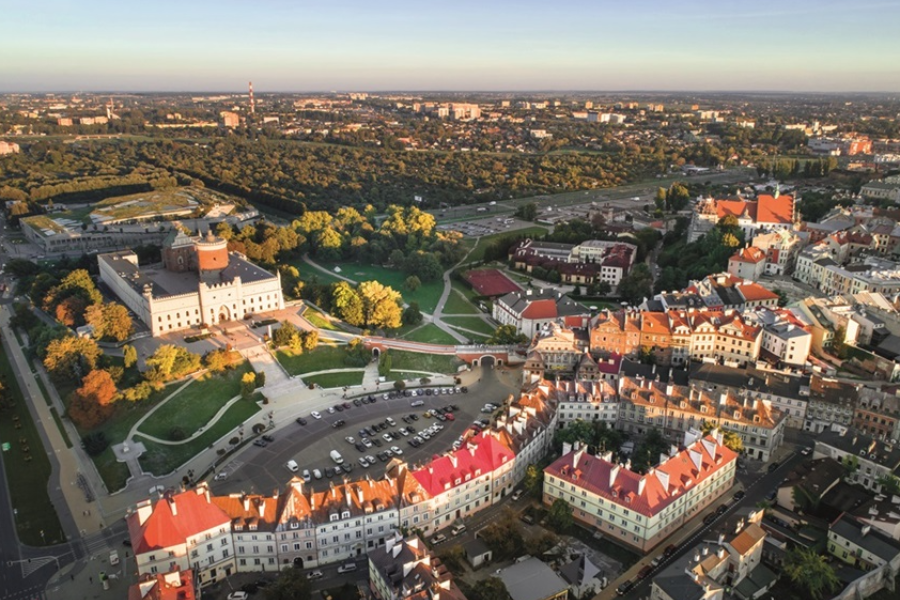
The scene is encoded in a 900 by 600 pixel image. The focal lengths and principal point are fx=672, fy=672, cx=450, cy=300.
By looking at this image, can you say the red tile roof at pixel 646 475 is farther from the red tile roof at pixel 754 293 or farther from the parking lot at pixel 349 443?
the red tile roof at pixel 754 293

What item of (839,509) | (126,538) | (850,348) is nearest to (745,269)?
(850,348)

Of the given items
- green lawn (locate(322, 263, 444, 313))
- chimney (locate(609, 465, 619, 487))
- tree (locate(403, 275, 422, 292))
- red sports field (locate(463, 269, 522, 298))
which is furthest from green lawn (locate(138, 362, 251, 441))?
red sports field (locate(463, 269, 522, 298))

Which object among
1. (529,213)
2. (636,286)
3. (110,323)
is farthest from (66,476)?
(529,213)

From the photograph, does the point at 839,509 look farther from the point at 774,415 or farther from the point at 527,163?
the point at 527,163

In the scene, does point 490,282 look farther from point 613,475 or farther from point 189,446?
point 613,475

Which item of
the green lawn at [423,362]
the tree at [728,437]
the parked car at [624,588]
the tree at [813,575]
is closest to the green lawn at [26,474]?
the green lawn at [423,362]

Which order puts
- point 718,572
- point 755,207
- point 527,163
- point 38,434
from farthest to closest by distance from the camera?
point 527,163 < point 755,207 < point 38,434 < point 718,572

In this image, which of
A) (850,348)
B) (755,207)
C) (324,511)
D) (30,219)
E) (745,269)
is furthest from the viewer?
(30,219)
